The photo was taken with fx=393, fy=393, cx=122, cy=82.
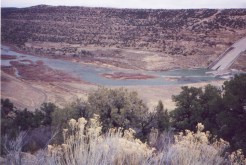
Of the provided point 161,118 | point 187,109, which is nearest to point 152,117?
point 161,118

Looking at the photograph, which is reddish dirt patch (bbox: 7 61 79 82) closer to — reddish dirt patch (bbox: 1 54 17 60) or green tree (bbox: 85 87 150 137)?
reddish dirt patch (bbox: 1 54 17 60)

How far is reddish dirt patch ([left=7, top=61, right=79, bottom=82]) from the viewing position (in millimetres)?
8773

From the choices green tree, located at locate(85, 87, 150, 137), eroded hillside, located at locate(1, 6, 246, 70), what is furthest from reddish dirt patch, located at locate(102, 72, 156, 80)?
green tree, located at locate(85, 87, 150, 137)

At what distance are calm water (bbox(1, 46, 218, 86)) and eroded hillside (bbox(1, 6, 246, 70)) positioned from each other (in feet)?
0.54

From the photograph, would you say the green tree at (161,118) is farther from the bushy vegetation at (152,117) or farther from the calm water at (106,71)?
the calm water at (106,71)

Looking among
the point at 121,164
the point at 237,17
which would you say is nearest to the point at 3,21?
the point at 237,17

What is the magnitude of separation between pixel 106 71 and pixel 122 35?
91 centimetres

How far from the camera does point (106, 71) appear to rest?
8.91 meters

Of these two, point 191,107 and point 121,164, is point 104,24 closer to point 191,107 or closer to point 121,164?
point 191,107

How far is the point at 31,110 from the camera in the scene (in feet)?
32.2

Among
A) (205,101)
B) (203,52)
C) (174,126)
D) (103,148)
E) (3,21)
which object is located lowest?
(174,126)

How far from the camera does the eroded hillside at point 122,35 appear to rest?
332 inches

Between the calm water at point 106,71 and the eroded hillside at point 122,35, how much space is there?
0.54ft

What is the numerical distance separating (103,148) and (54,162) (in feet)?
1.91
